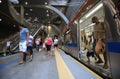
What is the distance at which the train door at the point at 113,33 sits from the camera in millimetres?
4074

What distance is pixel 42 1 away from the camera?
1836 inches

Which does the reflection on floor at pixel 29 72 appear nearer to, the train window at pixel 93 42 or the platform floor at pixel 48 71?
the platform floor at pixel 48 71

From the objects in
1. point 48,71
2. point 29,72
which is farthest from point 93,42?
point 29,72

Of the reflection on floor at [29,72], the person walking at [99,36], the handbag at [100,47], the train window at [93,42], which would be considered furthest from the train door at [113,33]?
the reflection on floor at [29,72]

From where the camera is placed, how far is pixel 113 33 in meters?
4.29

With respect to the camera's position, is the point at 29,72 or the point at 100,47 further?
the point at 29,72

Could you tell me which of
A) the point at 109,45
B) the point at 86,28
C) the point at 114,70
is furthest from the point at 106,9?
the point at 86,28

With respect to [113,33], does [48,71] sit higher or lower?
lower

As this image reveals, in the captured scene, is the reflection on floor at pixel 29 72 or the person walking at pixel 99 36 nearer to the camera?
the person walking at pixel 99 36

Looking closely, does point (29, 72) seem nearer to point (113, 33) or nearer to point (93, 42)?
point (93, 42)

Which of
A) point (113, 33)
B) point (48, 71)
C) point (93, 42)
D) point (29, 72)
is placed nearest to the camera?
point (113, 33)

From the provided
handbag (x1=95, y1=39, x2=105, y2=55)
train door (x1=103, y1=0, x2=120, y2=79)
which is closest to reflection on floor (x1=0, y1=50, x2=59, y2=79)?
handbag (x1=95, y1=39, x2=105, y2=55)

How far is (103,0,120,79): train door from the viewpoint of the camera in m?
4.07

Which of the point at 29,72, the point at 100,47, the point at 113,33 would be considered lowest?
the point at 29,72
